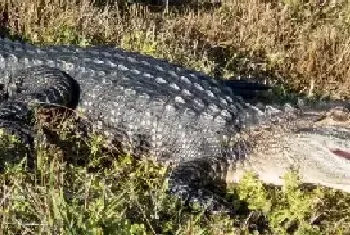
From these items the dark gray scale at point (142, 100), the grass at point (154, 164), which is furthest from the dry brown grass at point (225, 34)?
the dark gray scale at point (142, 100)

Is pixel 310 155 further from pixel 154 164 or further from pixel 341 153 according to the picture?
pixel 154 164

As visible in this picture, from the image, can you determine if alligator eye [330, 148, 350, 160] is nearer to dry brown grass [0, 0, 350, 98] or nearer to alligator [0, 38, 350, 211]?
alligator [0, 38, 350, 211]

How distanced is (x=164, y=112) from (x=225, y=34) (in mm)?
3364

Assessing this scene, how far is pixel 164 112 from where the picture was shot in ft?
15.8

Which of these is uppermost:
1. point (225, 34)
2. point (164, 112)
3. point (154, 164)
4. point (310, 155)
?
point (225, 34)

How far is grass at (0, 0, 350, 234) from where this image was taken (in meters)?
3.44

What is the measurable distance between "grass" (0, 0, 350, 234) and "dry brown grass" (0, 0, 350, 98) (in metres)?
0.01

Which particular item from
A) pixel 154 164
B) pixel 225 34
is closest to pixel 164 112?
pixel 154 164

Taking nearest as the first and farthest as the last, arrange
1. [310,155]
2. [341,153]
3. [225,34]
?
[341,153], [310,155], [225,34]

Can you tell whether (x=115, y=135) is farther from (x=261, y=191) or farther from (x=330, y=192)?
(x=330, y=192)

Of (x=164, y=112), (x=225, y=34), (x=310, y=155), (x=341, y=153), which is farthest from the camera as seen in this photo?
(x=225, y=34)

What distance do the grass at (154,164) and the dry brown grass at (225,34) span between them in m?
0.01

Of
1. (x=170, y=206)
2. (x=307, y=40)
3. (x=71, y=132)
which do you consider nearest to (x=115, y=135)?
(x=71, y=132)

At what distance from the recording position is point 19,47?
17.8 ft
